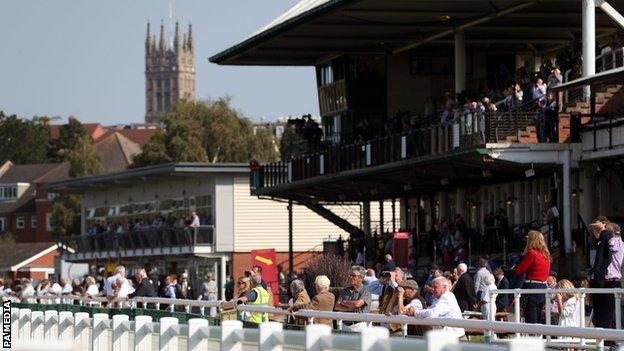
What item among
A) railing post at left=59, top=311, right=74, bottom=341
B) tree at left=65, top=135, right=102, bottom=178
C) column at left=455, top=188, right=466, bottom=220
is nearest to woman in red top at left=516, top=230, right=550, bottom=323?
railing post at left=59, top=311, right=74, bottom=341

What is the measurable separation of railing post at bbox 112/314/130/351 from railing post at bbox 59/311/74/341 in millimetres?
1993

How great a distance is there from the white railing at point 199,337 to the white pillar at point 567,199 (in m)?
20.5

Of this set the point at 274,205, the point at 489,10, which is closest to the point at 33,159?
the point at 274,205

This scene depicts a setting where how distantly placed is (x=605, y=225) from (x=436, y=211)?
3627 centimetres

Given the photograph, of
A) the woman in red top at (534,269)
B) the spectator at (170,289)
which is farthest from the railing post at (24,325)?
the spectator at (170,289)

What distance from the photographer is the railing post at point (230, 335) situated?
13406 millimetres

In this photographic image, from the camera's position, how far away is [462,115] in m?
42.6

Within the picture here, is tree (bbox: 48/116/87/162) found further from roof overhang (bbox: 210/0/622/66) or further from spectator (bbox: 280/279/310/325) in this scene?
spectator (bbox: 280/279/310/325)

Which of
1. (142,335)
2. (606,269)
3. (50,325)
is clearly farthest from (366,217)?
(142,335)

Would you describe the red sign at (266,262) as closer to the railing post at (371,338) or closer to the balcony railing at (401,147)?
the balcony railing at (401,147)

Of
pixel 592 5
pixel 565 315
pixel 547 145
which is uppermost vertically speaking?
pixel 592 5

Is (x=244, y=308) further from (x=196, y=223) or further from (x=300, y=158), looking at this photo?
(x=196, y=223)

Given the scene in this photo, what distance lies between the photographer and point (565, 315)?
71.3ft

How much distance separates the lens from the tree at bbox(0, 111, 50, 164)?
599ft
